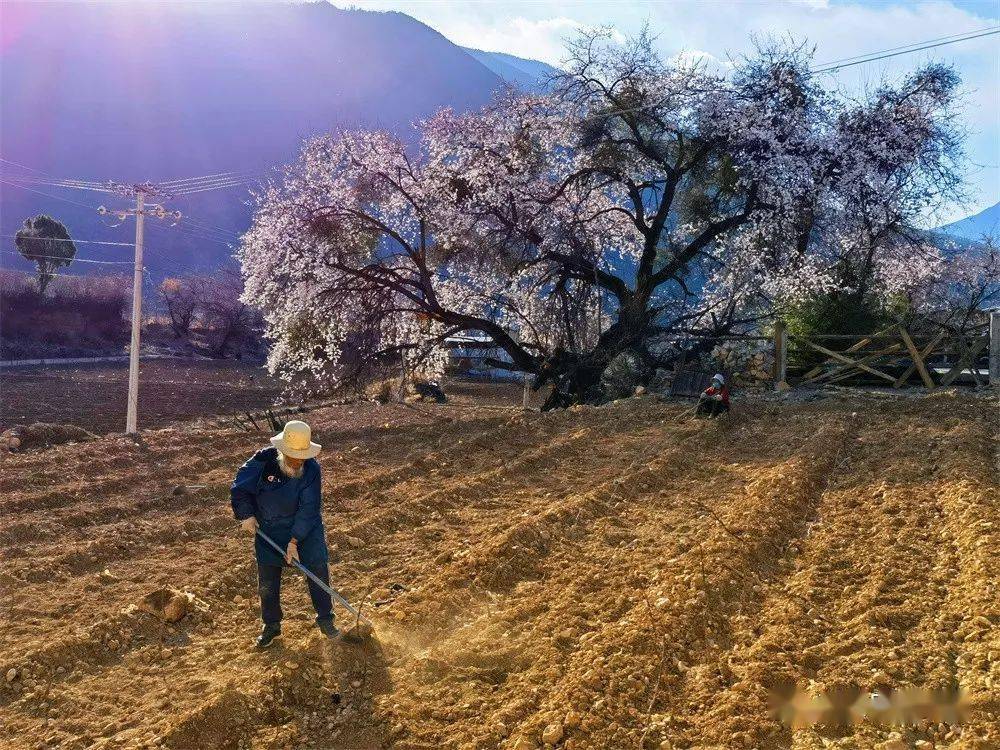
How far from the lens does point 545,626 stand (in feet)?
16.1

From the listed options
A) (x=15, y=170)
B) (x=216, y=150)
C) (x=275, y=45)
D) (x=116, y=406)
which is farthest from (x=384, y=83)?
(x=116, y=406)

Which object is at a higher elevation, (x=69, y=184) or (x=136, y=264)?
(x=69, y=184)

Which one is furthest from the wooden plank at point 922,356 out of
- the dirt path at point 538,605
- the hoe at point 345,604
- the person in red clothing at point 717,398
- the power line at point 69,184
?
the power line at point 69,184

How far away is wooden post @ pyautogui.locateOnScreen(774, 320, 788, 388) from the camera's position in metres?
15.7

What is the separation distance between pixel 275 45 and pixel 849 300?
18215 centimetres

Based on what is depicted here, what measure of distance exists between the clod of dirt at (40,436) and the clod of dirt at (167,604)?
33.4 ft

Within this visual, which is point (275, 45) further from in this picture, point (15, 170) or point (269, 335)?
point (269, 335)

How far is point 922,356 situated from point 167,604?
14.0m

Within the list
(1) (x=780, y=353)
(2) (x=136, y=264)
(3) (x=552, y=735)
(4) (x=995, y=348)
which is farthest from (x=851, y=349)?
(2) (x=136, y=264)

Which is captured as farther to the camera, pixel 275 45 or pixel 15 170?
pixel 275 45

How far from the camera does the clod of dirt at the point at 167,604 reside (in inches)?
210

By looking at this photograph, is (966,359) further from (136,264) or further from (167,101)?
(167,101)

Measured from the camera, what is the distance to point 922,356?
582 inches

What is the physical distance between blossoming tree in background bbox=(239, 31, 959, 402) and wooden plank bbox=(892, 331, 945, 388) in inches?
127
